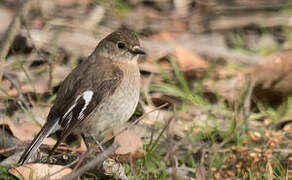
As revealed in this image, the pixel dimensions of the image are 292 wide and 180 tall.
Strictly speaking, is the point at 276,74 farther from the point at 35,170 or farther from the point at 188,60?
the point at 35,170

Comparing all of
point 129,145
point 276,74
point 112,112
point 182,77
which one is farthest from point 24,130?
point 276,74

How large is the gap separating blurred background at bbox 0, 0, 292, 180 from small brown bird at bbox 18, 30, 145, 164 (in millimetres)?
210

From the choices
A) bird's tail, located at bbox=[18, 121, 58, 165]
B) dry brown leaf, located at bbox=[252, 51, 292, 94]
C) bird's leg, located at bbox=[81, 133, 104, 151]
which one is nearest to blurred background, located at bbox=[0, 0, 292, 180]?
dry brown leaf, located at bbox=[252, 51, 292, 94]

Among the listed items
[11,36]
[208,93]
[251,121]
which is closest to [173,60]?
[208,93]

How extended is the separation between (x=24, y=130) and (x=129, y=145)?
0.95m

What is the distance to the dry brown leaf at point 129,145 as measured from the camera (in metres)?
4.66

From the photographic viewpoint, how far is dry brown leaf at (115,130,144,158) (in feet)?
15.3

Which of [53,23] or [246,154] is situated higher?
[53,23]

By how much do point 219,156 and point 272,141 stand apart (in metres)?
0.46

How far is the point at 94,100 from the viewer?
4.82 metres

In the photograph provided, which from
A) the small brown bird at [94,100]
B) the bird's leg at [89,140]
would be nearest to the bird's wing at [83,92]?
the small brown bird at [94,100]

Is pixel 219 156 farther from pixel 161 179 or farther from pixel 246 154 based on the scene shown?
pixel 161 179

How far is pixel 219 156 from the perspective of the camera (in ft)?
17.1

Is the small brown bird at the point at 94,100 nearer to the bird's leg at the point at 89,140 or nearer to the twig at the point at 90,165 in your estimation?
the bird's leg at the point at 89,140
